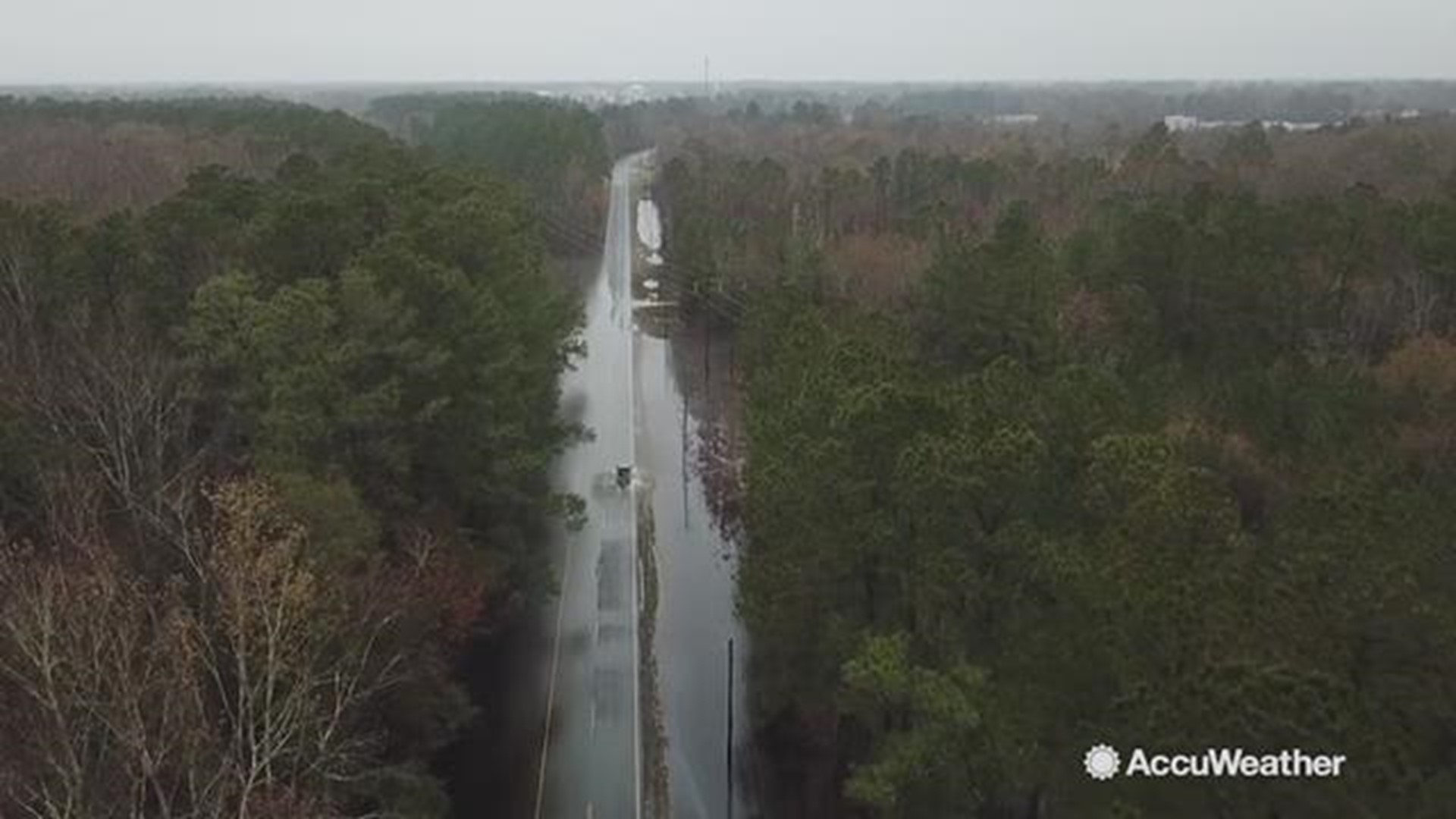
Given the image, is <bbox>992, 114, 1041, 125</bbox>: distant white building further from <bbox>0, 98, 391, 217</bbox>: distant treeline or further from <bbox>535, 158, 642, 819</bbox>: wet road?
<bbox>535, 158, 642, 819</bbox>: wet road

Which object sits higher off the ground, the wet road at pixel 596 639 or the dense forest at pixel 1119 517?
the dense forest at pixel 1119 517

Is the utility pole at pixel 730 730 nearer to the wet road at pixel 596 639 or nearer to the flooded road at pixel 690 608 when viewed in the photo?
the flooded road at pixel 690 608

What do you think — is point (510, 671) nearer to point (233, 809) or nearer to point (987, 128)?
point (233, 809)

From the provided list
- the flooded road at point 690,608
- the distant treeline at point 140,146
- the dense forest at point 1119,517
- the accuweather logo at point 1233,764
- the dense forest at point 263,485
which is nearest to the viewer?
the accuweather logo at point 1233,764

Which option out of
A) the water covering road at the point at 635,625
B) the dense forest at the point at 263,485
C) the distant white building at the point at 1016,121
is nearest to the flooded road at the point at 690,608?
the water covering road at the point at 635,625

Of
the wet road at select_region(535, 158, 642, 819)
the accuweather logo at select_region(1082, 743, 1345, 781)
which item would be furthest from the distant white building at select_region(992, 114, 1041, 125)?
the accuweather logo at select_region(1082, 743, 1345, 781)

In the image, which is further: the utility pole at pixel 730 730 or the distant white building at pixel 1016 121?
the distant white building at pixel 1016 121
